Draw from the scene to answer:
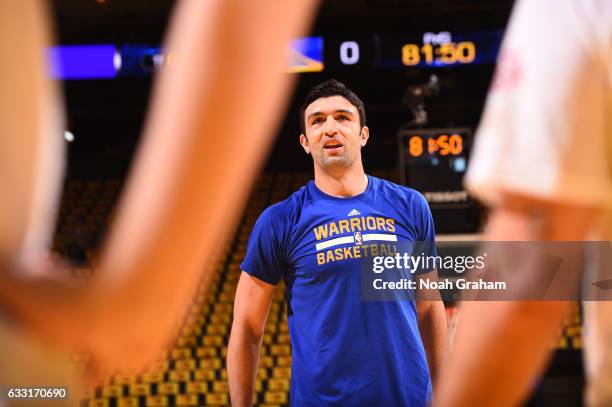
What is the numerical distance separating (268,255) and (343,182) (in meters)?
0.32

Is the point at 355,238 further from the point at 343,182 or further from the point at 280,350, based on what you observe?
the point at 280,350

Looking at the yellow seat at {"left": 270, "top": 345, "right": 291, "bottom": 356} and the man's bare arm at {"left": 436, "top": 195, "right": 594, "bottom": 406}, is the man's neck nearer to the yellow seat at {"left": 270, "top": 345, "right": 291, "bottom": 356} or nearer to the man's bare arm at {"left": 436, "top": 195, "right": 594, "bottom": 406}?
the man's bare arm at {"left": 436, "top": 195, "right": 594, "bottom": 406}

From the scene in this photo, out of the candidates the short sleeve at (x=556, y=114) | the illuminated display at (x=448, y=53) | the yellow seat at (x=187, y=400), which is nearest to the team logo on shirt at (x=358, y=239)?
the short sleeve at (x=556, y=114)

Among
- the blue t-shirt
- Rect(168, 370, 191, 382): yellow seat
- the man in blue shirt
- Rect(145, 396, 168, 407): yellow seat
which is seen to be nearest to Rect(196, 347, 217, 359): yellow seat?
Rect(168, 370, 191, 382): yellow seat

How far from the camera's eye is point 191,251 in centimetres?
37

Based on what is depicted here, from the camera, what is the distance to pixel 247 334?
7.31 ft

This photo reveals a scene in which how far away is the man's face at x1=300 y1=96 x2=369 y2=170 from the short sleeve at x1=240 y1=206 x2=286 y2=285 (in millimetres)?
234

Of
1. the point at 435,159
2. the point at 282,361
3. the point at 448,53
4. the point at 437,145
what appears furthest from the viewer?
the point at 448,53

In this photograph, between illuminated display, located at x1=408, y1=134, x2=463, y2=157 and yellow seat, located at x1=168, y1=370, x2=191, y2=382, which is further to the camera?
yellow seat, located at x1=168, y1=370, x2=191, y2=382

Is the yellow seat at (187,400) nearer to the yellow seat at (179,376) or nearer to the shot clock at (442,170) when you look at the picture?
the yellow seat at (179,376)

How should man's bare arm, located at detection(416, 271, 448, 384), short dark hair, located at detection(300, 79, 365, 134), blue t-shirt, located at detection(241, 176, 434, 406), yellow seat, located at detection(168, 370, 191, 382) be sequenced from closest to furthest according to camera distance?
blue t-shirt, located at detection(241, 176, 434, 406)
man's bare arm, located at detection(416, 271, 448, 384)
short dark hair, located at detection(300, 79, 365, 134)
yellow seat, located at detection(168, 370, 191, 382)

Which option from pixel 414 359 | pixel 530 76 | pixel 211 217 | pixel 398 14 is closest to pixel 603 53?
pixel 530 76

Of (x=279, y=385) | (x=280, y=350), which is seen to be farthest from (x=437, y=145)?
(x=279, y=385)

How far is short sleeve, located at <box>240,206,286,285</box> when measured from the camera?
87.9 inches
